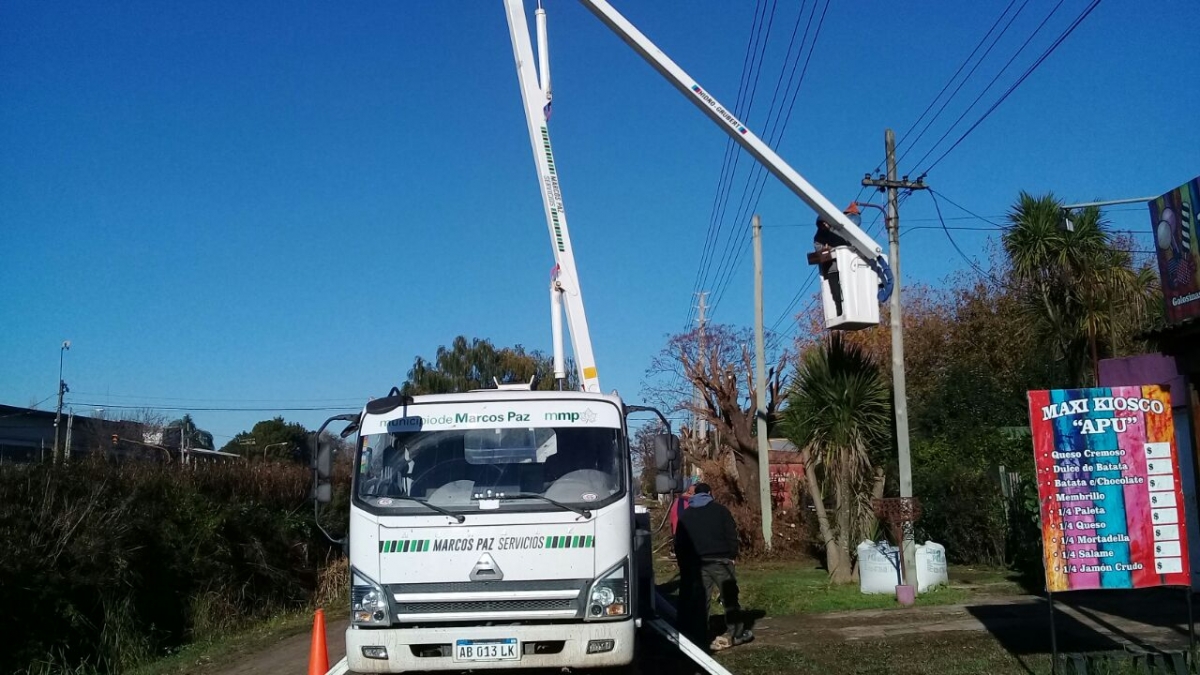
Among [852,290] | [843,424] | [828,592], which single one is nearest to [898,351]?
[843,424]

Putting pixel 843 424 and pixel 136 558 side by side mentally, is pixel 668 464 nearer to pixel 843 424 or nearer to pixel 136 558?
pixel 843 424

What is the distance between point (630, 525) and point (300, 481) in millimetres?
11580

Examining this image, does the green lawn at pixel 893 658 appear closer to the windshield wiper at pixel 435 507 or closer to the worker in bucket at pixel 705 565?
the worker in bucket at pixel 705 565

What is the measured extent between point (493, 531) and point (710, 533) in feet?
12.6

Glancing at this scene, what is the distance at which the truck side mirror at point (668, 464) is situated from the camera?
851 cm

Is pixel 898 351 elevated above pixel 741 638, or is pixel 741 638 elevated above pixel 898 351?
pixel 898 351

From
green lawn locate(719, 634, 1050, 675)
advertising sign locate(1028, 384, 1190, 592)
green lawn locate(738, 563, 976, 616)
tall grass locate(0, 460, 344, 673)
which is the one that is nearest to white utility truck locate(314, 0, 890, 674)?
green lawn locate(719, 634, 1050, 675)

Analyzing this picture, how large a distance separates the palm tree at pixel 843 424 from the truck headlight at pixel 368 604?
9.59 m

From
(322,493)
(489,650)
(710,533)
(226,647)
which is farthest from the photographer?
(226,647)

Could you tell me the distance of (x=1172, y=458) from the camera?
26.0 feet

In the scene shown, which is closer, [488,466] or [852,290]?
[488,466]

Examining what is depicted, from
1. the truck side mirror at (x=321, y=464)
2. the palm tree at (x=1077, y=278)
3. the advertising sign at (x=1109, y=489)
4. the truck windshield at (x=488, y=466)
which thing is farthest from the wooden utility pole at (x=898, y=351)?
the truck side mirror at (x=321, y=464)

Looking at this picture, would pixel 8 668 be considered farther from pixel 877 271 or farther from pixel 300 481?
pixel 877 271

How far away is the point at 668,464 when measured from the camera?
8500 mm
